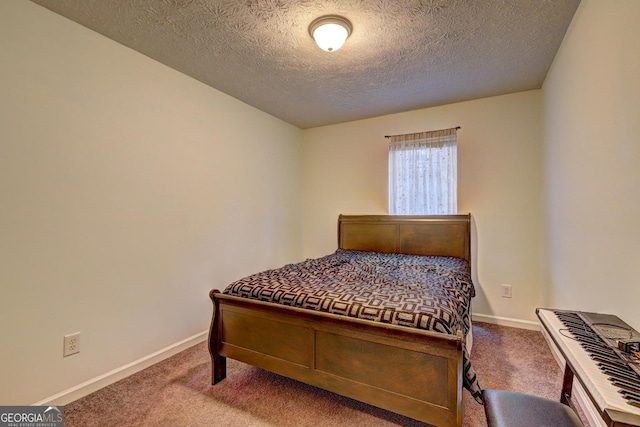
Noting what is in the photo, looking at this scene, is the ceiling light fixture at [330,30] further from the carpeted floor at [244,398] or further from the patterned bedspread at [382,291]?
the carpeted floor at [244,398]

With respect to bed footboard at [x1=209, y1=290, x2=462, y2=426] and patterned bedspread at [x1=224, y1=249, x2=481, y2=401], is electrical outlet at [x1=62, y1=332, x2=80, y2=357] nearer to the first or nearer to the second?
bed footboard at [x1=209, y1=290, x2=462, y2=426]

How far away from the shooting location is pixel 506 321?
3.04 metres

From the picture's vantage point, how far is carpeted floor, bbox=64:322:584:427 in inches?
64.6

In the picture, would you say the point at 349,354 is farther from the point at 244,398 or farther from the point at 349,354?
the point at 244,398

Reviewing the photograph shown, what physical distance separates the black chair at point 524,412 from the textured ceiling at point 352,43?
2089 millimetres

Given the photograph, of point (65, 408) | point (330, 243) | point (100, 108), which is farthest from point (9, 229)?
point (330, 243)

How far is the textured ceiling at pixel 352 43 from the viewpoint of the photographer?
174cm

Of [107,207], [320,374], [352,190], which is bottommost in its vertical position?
[320,374]

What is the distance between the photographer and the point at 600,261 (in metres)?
1.50

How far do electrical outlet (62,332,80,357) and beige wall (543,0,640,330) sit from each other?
303 cm

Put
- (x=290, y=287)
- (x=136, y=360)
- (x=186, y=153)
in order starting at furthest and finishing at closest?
(x=186, y=153) → (x=136, y=360) → (x=290, y=287)

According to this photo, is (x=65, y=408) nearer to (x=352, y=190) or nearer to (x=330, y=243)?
(x=330, y=243)

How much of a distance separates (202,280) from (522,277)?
3330mm

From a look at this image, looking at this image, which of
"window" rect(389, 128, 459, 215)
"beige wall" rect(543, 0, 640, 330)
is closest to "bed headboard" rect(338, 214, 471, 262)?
"window" rect(389, 128, 459, 215)
